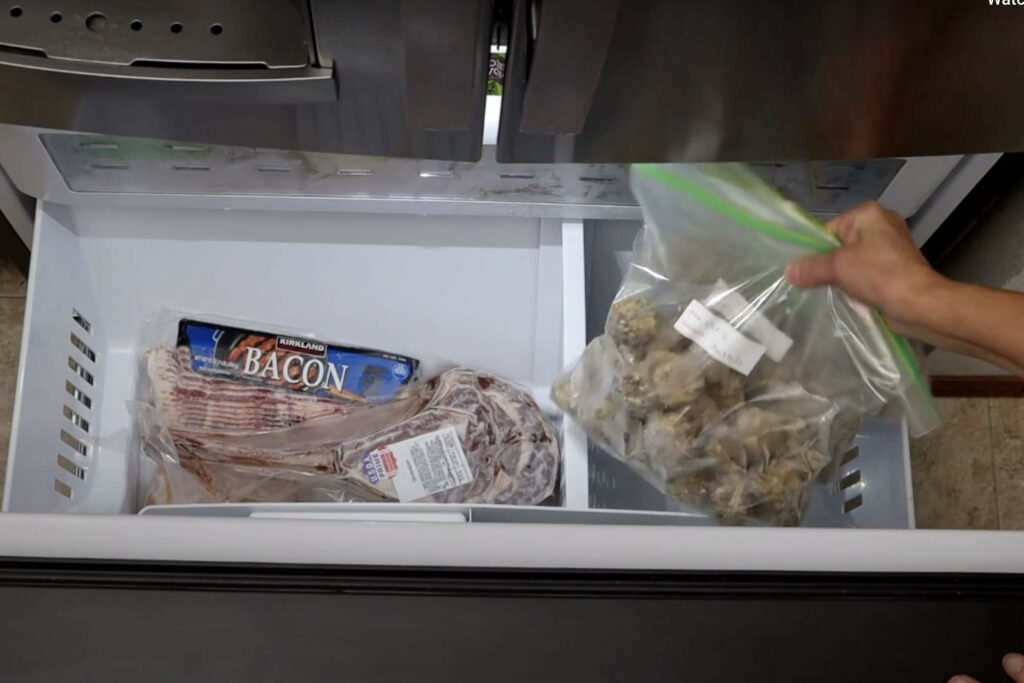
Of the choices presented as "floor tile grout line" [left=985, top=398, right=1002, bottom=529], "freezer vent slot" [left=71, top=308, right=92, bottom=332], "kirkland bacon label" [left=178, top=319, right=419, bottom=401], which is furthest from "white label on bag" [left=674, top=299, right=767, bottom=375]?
"floor tile grout line" [left=985, top=398, right=1002, bottom=529]

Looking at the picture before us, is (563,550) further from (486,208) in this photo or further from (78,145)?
(78,145)

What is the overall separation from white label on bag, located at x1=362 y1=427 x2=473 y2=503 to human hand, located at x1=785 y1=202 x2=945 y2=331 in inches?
15.4

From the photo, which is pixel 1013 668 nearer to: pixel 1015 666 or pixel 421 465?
pixel 1015 666

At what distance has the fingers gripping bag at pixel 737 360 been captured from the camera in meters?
0.72

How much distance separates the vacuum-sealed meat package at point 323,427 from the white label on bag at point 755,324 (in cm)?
28

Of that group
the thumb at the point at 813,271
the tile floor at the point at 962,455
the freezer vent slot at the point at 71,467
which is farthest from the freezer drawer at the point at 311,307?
the tile floor at the point at 962,455

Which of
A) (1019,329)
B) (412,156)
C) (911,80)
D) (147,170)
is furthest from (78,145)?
(1019,329)

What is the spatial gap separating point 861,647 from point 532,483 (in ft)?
1.35

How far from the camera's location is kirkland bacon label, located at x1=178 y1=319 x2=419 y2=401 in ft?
3.13

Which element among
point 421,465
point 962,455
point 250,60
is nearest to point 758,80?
point 250,60

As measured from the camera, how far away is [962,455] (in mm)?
1297

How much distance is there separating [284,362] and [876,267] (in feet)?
2.01

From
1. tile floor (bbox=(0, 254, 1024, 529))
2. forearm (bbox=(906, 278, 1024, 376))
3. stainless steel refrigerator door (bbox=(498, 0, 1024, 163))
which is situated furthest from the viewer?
tile floor (bbox=(0, 254, 1024, 529))

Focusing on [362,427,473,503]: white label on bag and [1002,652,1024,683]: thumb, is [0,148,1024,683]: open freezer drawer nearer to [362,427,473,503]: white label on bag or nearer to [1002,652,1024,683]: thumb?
[1002,652,1024,683]: thumb
